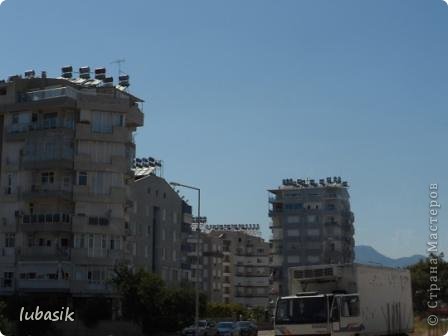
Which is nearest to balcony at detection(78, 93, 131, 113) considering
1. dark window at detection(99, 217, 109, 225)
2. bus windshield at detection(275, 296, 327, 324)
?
dark window at detection(99, 217, 109, 225)

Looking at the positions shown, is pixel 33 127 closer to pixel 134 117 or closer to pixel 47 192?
pixel 47 192

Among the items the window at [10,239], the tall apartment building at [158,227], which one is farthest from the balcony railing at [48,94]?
the tall apartment building at [158,227]

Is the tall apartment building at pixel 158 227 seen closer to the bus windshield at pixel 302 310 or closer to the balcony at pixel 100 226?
the balcony at pixel 100 226

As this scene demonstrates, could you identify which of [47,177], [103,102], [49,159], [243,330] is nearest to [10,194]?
[47,177]

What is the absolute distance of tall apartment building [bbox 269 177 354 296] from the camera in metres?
134

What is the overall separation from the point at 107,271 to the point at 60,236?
17.8 feet

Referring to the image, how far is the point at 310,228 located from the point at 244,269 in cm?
3486

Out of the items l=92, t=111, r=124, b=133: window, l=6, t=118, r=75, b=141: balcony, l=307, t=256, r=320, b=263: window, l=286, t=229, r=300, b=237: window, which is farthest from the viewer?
l=286, t=229, r=300, b=237: window

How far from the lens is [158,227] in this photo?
10006 cm

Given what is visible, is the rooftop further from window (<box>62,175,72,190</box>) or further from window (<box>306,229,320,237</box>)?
window (<box>62,175,72,190</box>)

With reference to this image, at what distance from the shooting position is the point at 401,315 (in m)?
35.2

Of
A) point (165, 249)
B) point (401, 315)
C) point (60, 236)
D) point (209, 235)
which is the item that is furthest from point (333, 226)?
point (401, 315)

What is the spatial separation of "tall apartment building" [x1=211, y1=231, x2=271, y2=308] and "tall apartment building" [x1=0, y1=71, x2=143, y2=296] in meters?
87.4

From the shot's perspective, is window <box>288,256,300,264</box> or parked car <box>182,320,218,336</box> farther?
window <box>288,256,300,264</box>
